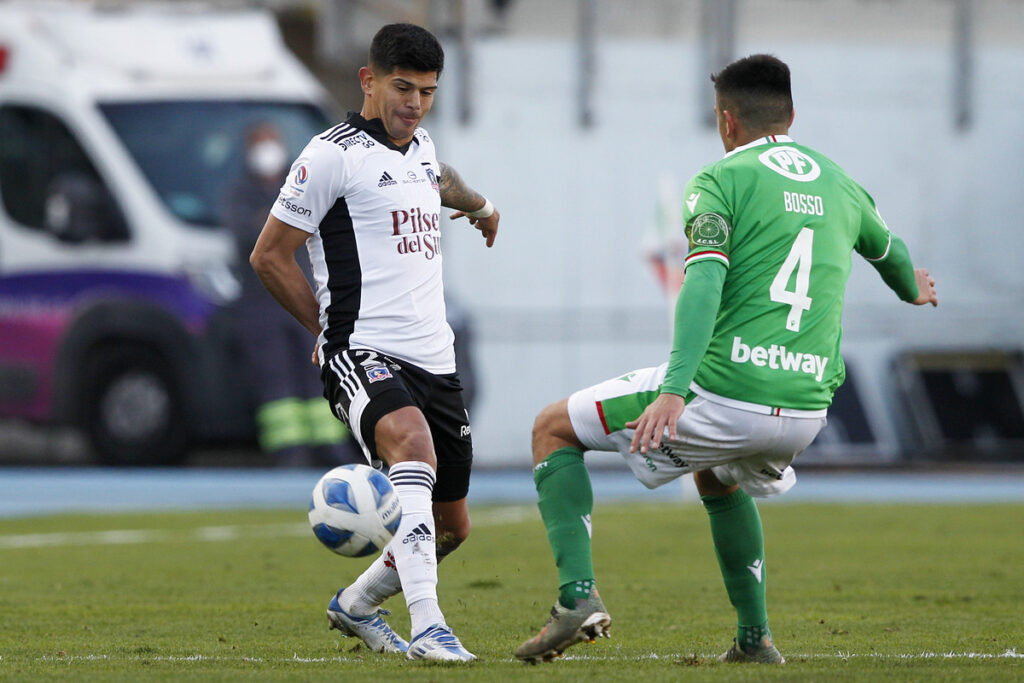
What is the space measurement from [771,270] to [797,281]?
0.10m

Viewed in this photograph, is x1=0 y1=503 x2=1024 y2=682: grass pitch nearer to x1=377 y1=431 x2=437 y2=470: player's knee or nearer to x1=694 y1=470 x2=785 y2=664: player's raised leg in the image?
x1=694 y1=470 x2=785 y2=664: player's raised leg

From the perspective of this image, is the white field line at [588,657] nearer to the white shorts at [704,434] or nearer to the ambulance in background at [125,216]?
the white shorts at [704,434]

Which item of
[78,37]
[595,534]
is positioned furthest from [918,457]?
[78,37]

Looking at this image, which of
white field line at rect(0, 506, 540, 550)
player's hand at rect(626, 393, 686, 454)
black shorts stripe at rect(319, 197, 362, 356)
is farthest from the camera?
white field line at rect(0, 506, 540, 550)

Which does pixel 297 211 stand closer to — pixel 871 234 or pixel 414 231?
pixel 414 231

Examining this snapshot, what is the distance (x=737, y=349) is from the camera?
531 cm

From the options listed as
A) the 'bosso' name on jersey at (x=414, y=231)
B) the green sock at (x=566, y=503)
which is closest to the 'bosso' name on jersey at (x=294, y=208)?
the 'bosso' name on jersey at (x=414, y=231)

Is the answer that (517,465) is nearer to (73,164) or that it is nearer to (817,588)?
(73,164)

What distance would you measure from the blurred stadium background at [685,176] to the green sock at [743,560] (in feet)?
45.5

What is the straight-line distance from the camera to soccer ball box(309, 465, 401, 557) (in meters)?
5.52

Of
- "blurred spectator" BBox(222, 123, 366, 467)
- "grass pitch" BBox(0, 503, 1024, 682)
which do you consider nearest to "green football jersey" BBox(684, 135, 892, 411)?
"grass pitch" BBox(0, 503, 1024, 682)

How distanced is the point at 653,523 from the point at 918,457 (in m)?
7.98

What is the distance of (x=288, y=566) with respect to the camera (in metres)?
9.91

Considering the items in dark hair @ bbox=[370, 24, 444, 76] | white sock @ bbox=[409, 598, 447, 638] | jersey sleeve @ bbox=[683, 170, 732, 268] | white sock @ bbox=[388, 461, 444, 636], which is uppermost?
dark hair @ bbox=[370, 24, 444, 76]
